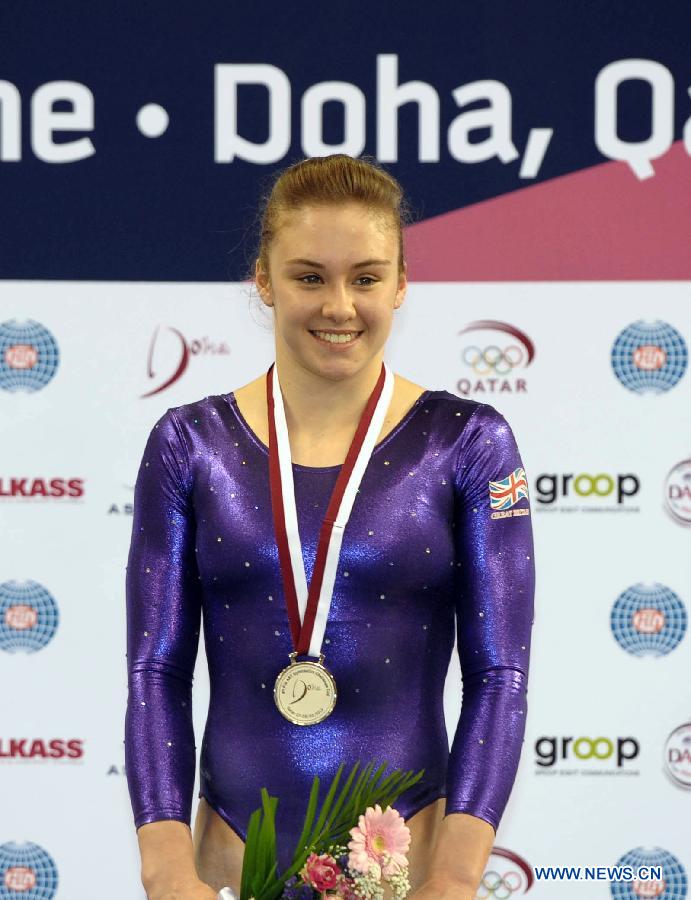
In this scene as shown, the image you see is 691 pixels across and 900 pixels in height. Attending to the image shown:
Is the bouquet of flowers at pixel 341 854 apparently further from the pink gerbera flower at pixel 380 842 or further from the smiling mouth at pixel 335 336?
the smiling mouth at pixel 335 336

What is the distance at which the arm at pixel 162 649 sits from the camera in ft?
6.45

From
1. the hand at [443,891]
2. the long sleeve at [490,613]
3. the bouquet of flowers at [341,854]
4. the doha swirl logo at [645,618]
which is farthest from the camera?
the doha swirl logo at [645,618]

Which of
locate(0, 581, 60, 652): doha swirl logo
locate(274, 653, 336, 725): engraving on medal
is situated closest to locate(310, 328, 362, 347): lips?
locate(274, 653, 336, 725): engraving on medal

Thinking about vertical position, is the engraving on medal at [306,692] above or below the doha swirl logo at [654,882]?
above

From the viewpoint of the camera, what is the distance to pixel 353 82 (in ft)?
13.2

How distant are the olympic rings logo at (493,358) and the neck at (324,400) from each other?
6.32 ft

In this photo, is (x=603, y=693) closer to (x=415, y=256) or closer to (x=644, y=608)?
(x=644, y=608)

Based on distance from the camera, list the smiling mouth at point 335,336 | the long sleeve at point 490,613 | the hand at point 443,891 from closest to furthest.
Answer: the hand at point 443,891 → the long sleeve at point 490,613 → the smiling mouth at point 335,336

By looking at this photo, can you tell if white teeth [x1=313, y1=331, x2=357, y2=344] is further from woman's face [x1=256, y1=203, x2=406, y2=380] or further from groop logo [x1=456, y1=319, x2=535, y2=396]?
groop logo [x1=456, y1=319, x2=535, y2=396]

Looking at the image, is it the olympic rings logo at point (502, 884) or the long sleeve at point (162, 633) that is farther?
the olympic rings logo at point (502, 884)

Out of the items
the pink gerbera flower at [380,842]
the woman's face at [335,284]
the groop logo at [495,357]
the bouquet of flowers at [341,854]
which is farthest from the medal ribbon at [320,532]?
the groop logo at [495,357]

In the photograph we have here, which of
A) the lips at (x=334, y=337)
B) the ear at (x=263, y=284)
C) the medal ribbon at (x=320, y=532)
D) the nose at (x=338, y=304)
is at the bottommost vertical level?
the medal ribbon at (x=320, y=532)

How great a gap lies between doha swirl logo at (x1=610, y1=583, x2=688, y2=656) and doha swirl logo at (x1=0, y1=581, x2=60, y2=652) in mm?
1614

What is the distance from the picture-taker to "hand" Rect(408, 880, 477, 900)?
179 centimetres
